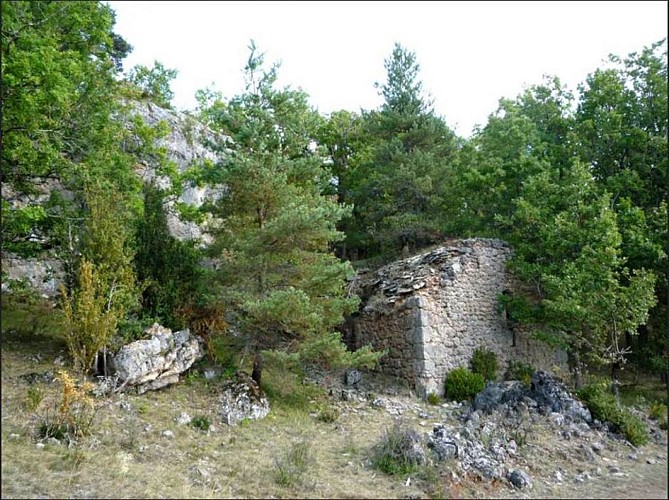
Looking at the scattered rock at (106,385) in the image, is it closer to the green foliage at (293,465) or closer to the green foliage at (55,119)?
the green foliage at (55,119)

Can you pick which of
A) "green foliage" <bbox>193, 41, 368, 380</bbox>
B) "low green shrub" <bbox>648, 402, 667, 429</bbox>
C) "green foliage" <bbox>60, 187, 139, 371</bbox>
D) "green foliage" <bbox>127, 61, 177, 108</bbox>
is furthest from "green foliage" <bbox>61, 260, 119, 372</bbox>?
"green foliage" <bbox>127, 61, 177, 108</bbox>

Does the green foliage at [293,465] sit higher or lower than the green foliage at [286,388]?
lower

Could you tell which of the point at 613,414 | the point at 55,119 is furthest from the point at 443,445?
the point at 55,119

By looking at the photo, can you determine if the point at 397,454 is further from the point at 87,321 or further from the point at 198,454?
the point at 87,321

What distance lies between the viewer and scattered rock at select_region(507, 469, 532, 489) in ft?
22.1

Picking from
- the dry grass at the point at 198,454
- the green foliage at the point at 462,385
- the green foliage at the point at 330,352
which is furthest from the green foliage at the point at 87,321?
the green foliage at the point at 462,385

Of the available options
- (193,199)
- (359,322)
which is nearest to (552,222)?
(359,322)

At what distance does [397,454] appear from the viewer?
706 centimetres

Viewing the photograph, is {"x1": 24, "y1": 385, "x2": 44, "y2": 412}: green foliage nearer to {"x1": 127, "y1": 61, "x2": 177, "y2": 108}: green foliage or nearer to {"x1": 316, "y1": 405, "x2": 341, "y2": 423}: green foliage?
{"x1": 316, "y1": 405, "x2": 341, "y2": 423}: green foliage

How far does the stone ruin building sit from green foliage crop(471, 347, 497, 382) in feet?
0.62

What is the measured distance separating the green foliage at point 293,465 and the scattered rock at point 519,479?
291 cm

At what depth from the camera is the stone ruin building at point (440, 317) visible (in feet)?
38.7

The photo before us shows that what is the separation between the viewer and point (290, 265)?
10.2 meters

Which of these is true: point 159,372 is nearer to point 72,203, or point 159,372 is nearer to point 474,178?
point 72,203
